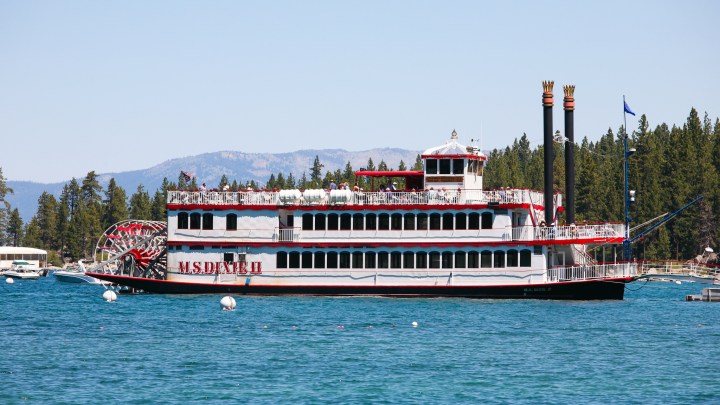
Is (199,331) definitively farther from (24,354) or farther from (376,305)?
(376,305)

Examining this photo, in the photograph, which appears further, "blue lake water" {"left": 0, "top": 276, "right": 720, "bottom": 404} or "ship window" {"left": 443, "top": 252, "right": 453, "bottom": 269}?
"ship window" {"left": 443, "top": 252, "right": 453, "bottom": 269}

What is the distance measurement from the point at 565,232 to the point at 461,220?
499 cm

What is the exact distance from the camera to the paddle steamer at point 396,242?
52219 millimetres

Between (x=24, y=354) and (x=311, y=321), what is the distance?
512 inches

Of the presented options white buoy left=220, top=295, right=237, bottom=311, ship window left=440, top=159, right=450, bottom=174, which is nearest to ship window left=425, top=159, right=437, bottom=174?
ship window left=440, top=159, right=450, bottom=174

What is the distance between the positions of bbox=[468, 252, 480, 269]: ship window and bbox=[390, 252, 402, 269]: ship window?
3424 mm

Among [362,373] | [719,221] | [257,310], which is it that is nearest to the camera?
[362,373]

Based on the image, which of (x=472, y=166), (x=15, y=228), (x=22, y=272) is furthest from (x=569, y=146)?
(x=15, y=228)

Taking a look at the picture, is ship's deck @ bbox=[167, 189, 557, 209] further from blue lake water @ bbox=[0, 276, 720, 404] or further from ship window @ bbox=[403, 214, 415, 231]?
blue lake water @ bbox=[0, 276, 720, 404]

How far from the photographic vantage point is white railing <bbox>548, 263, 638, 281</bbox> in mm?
52094

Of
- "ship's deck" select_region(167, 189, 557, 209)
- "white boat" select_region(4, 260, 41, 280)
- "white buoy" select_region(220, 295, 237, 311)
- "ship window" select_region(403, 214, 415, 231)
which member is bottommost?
"white buoy" select_region(220, 295, 237, 311)

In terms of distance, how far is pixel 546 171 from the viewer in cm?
5716

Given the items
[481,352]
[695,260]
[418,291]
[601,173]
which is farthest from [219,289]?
[601,173]

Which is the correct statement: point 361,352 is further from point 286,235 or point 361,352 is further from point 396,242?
point 286,235
